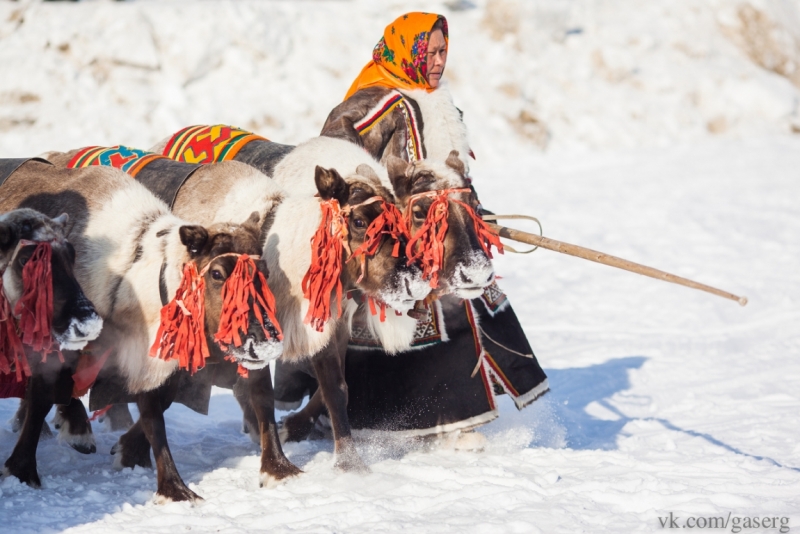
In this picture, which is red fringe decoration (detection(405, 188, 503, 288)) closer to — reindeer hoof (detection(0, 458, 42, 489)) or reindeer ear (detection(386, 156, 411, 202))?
reindeer ear (detection(386, 156, 411, 202))

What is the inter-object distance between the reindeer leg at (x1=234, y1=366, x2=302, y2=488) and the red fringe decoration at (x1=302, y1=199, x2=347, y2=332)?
0.45 m

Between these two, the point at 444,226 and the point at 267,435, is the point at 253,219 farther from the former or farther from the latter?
the point at 267,435

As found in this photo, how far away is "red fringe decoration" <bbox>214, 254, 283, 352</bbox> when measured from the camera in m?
4.11

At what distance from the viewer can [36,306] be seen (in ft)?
13.3

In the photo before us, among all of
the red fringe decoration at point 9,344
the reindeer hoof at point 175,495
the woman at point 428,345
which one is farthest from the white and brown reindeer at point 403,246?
the red fringe decoration at point 9,344

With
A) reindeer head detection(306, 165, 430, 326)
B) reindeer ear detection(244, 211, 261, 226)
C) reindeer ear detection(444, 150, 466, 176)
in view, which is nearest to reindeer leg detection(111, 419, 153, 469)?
reindeer ear detection(244, 211, 261, 226)

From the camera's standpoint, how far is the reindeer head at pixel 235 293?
4.12 m

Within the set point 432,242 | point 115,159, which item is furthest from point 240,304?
point 115,159

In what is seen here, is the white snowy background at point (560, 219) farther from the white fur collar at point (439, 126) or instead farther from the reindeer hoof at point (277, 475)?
the white fur collar at point (439, 126)

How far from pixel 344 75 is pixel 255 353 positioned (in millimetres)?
11965

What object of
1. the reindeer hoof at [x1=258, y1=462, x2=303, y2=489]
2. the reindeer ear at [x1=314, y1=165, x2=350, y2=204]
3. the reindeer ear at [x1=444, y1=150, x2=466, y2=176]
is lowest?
the reindeer hoof at [x1=258, y1=462, x2=303, y2=489]

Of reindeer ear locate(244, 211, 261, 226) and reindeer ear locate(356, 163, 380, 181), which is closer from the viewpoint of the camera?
reindeer ear locate(244, 211, 261, 226)

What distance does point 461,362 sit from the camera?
5.23 meters

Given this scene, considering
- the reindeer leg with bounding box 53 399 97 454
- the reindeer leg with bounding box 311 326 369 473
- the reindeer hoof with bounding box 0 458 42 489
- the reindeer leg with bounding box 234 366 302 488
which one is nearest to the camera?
the reindeer hoof with bounding box 0 458 42 489
